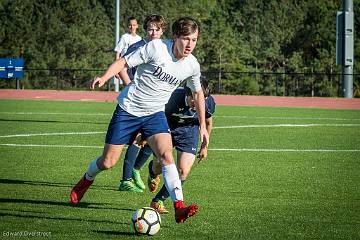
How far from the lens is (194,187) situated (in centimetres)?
1166

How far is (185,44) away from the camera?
342 inches

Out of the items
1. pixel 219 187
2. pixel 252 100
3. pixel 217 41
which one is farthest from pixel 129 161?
pixel 217 41

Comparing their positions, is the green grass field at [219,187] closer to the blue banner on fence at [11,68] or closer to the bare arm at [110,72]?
the bare arm at [110,72]

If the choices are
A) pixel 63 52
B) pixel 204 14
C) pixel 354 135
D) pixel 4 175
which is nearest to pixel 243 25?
pixel 204 14

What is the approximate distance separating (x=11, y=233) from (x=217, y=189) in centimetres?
387

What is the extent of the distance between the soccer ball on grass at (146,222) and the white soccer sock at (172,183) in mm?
350

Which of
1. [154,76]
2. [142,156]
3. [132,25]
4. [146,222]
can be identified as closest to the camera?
[146,222]

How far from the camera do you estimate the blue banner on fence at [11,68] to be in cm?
5003

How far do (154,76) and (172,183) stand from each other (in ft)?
3.61

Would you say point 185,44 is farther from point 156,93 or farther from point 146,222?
point 146,222

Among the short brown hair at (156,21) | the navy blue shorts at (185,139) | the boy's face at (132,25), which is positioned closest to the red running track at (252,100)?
the boy's face at (132,25)

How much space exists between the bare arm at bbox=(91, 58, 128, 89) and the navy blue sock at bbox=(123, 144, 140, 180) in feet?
8.71

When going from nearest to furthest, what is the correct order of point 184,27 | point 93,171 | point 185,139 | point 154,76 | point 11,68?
point 184,27, point 154,76, point 93,171, point 185,139, point 11,68

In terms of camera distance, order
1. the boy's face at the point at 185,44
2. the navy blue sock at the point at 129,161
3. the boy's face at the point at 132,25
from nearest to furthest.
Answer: the boy's face at the point at 185,44 < the navy blue sock at the point at 129,161 < the boy's face at the point at 132,25
